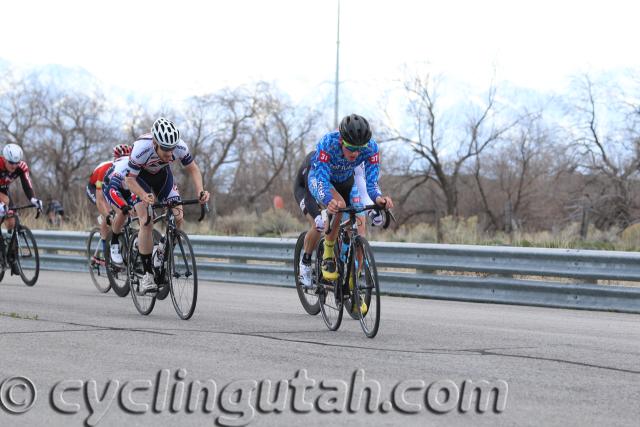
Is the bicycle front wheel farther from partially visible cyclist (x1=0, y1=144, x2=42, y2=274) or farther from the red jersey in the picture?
the red jersey

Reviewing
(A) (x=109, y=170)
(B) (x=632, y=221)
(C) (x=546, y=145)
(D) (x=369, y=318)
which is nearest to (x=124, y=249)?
(A) (x=109, y=170)

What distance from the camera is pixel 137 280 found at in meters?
10.7

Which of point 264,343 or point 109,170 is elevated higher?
point 109,170

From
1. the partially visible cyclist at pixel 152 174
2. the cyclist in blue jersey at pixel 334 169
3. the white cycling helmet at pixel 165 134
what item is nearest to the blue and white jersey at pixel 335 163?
the cyclist in blue jersey at pixel 334 169

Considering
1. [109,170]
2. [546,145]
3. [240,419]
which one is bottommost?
[240,419]

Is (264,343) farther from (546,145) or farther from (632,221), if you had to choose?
(546,145)

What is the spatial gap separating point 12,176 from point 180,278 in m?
5.58

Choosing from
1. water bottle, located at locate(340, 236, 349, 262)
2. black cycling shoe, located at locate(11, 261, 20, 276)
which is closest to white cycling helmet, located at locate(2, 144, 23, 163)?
black cycling shoe, located at locate(11, 261, 20, 276)

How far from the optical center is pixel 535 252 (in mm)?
12562

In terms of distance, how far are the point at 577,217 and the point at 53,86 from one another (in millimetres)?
34164

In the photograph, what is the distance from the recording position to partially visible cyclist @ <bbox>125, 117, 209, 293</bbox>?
9.62 meters

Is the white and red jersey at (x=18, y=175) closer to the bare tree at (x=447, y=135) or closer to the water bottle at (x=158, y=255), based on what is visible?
the water bottle at (x=158, y=255)

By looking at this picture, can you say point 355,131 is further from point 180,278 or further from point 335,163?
point 180,278

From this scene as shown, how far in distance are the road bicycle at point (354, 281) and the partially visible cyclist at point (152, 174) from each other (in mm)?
1568
